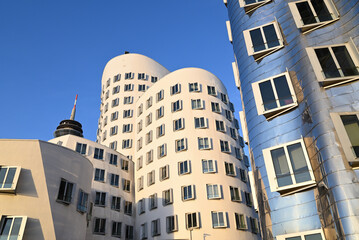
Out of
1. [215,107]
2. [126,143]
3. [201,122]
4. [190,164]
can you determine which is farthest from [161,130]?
[126,143]

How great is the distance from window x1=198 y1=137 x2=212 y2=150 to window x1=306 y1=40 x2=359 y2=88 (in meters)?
24.9

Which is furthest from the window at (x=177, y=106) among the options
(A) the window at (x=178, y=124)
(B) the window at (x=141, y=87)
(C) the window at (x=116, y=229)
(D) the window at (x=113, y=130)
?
(B) the window at (x=141, y=87)

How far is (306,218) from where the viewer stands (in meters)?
15.6

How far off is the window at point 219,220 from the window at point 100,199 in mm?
16082

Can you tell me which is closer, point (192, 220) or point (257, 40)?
point (257, 40)

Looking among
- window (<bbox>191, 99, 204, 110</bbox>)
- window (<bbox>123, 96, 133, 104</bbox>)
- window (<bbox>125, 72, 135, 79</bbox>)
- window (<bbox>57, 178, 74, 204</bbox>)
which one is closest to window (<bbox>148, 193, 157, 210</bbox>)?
window (<bbox>191, 99, 204, 110</bbox>)

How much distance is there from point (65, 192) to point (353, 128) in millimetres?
20639

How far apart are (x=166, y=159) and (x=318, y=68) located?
28422mm

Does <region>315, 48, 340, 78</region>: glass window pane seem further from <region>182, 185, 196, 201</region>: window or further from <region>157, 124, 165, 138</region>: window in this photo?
<region>157, 124, 165, 138</region>: window

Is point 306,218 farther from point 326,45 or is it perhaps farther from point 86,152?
point 86,152

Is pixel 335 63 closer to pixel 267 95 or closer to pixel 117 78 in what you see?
pixel 267 95

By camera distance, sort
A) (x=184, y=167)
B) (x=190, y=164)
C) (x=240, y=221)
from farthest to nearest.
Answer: (x=184, y=167)
(x=190, y=164)
(x=240, y=221)

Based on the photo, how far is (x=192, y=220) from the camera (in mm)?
35969

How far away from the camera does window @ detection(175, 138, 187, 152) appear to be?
4131cm
